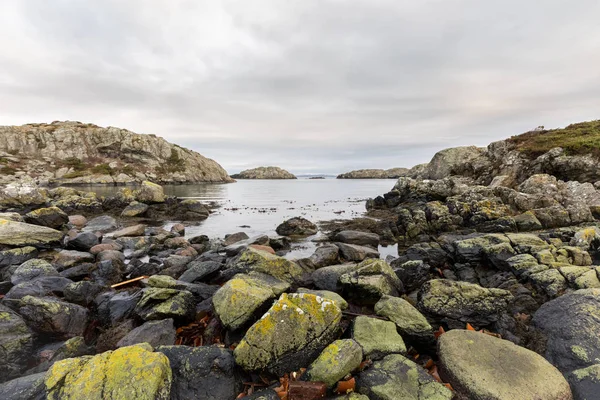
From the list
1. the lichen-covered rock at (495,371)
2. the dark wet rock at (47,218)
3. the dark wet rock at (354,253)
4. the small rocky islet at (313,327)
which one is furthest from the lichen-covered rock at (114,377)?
the dark wet rock at (47,218)

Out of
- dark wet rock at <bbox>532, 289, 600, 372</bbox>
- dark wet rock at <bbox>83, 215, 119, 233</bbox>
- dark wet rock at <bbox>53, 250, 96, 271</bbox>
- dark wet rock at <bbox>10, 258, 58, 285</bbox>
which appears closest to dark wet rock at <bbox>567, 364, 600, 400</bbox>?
dark wet rock at <bbox>532, 289, 600, 372</bbox>

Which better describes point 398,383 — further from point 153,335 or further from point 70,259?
point 70,259

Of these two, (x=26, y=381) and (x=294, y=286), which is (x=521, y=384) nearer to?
(x=294, y=286)

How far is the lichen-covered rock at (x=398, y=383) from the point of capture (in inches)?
186

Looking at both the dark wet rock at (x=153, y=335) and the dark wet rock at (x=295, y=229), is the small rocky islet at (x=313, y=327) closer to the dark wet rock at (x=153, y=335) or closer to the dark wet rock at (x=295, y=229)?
the dark wet rock at (x=153, y=335)

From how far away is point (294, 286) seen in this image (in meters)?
9.79

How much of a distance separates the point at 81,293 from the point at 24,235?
11.2 metres

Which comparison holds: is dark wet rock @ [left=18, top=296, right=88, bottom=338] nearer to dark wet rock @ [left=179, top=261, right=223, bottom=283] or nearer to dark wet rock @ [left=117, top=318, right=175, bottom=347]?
dark wet rock @ [left=117, top=318, right=175, bottom=347]

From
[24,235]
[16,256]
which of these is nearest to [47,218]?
[24,235]

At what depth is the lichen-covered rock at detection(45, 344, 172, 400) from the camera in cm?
439

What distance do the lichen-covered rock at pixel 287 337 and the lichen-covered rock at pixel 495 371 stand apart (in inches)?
88.5

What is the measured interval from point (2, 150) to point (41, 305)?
151864 mm

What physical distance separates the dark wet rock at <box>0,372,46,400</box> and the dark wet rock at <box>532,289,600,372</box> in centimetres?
932

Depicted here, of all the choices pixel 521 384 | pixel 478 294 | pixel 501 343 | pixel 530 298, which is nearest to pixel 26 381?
pixel 521 384
